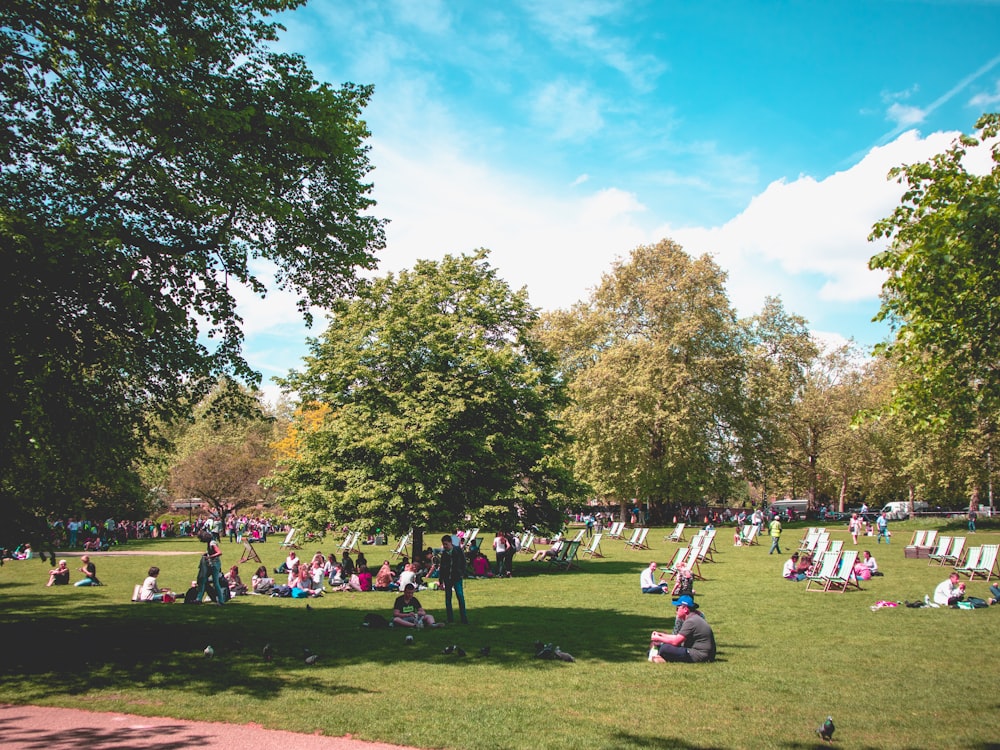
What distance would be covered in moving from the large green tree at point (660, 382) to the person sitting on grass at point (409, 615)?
3205cm

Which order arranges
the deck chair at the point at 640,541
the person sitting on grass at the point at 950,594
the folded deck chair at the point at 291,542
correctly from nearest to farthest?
the person sitting on grass at the point at 950,594 < the folded deck chair at the point at 291,542 < the deck chair at the point at 640,541

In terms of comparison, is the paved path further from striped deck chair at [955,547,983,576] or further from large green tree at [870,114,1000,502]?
striped deck chair at [955,547,983,576]

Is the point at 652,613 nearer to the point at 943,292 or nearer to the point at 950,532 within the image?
the point at 943,292

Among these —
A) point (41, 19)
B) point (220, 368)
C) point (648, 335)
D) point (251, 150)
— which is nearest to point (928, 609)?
point (220, 368)

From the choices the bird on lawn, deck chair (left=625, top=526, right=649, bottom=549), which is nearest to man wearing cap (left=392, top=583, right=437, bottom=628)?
the bird on lawn

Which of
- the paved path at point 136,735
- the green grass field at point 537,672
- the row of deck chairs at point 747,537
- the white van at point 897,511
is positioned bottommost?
the white van at point 897,511

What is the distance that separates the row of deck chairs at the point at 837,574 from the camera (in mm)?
19172

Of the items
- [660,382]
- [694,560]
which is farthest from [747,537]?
[694,560]

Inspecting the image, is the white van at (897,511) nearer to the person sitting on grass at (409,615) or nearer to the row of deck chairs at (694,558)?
the row of deck chairs at (694,558)

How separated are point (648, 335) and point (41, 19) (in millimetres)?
45461

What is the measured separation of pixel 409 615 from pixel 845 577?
12.2 metres

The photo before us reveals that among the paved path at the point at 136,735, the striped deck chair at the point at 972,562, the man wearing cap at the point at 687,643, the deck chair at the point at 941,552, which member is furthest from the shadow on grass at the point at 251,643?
the deck chair at the point at 941,552

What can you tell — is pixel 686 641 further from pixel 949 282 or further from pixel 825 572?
pixel 825 572

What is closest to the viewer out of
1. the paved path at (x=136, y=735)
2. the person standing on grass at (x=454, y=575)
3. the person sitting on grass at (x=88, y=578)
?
the paved path at (x=136, y=735)
